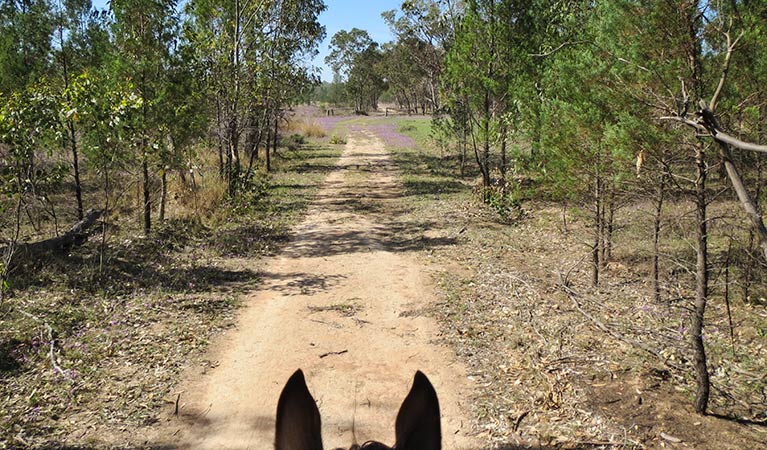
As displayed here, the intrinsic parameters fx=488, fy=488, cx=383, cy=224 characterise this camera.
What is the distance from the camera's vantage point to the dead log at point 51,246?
9.06 meters

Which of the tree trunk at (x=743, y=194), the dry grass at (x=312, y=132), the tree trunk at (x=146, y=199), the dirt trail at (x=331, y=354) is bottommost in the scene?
the dirt trail at (x=331, y=354)

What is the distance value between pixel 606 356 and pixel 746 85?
13.9 ft

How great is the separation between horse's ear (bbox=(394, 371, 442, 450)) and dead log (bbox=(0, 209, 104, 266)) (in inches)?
339

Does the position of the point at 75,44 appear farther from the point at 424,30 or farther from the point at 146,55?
the point at 424,30

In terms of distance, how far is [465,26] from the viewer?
48.0 feet

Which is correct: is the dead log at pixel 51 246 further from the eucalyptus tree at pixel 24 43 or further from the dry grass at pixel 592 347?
the dry grass at pixel 592 347

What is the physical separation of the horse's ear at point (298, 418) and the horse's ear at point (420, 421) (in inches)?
11.8

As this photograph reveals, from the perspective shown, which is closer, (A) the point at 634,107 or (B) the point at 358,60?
(A) the point at 634,107

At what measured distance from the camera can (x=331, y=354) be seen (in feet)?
21.7

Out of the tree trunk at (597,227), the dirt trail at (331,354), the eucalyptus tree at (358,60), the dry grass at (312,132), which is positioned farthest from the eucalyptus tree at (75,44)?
the eucalyptus tree at (358,60)

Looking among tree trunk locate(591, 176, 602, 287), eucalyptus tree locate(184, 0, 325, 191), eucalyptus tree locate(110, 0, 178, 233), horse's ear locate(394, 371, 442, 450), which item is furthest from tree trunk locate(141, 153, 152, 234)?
horse's ear locate(394, 371, 442, 450)

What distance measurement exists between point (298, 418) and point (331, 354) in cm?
507

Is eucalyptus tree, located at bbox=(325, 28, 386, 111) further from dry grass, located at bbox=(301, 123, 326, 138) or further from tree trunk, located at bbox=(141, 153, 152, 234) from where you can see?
tree trunk, located at bbox=(141, 153, 152, 234)

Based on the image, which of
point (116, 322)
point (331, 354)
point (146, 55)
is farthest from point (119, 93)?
point (331, 354)
